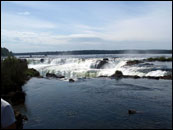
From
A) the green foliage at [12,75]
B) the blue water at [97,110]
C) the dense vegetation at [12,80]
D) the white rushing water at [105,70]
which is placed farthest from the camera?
the white rushing water at [105,70]

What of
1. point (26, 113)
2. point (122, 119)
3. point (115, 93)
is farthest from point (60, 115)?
point (115, 93)

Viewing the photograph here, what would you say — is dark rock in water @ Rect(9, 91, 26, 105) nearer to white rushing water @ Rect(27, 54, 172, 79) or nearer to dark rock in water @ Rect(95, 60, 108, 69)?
white rushing water @ Rect(27, 54, 172, 79)

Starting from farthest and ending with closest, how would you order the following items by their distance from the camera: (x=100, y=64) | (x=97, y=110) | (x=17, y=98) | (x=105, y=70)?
(x=100, y=64)
(x=105, y=70)
(x=17, y=98)
(x=97, y=110)

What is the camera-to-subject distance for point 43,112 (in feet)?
49.0

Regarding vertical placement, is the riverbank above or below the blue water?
above

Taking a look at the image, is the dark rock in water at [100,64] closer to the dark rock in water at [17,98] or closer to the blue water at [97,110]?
the blue water at [97,110]

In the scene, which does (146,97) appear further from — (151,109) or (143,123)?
(143,123)

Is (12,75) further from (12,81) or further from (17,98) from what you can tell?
(17,98)

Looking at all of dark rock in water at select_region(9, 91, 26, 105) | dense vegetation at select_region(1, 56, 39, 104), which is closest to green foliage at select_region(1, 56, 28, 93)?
dense vegetation at select_region(1, 56, 39, 104)

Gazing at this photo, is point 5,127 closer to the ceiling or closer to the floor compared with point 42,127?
closer to the ceiling

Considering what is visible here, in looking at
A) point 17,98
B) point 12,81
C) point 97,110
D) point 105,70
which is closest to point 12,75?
point 12,81

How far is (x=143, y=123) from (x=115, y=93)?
8.15 metres

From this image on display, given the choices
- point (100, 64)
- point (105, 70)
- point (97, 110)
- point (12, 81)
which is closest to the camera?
point (97, 110)

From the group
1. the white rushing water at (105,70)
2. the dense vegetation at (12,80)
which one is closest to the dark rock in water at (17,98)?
the dense vegetation at (12,80)
